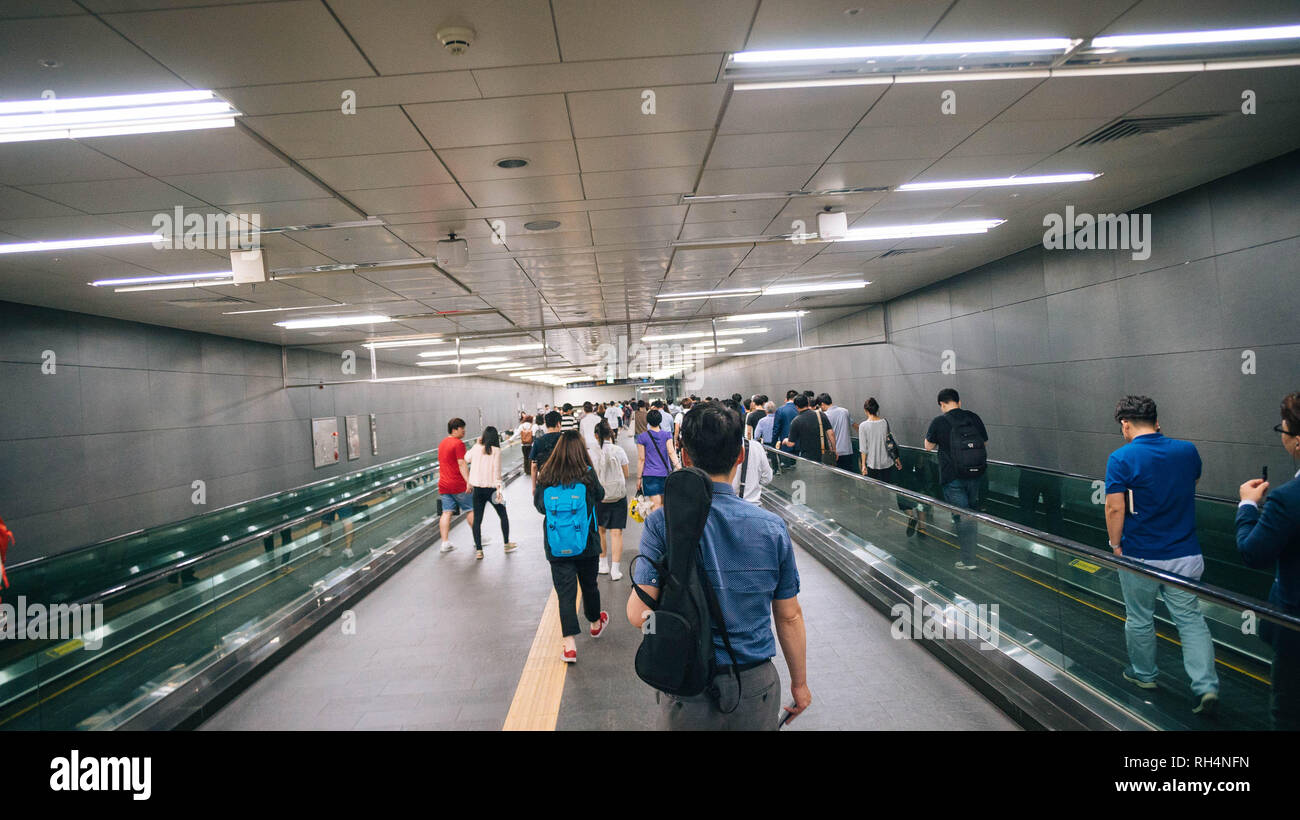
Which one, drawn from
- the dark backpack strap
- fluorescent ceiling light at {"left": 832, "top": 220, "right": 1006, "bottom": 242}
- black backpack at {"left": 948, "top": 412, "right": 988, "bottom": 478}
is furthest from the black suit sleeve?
fluorescent ceiling light at {"left": 832, "top": 220, "right": 1006, "bottom": 242}

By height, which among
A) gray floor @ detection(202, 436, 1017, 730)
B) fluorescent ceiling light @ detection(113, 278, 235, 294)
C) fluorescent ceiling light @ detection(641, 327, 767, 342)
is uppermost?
fluorescent ceiling light @ detection(641, 327, 767, 342)

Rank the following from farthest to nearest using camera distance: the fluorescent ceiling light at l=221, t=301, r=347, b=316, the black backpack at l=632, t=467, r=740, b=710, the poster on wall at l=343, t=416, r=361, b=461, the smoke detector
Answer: the poster on wall at l=343, t=416, r=361, b=461 < the fluorescent ceiling light at l=221, t=301, r=347, b=316 < the smoke detector < the black backpack at l=632, t=467, r=740, b=710

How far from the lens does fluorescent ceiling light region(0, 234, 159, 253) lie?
5312 mm

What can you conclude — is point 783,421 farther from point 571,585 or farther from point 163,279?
point 163,279

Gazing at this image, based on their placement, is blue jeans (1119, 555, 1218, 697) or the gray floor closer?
blue jeans (1119, 555, 1218, 697)

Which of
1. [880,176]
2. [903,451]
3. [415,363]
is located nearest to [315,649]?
[880,176]

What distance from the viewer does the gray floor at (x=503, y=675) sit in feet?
11.4

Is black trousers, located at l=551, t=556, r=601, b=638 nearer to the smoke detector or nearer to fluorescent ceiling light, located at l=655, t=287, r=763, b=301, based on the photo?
the smoke detector

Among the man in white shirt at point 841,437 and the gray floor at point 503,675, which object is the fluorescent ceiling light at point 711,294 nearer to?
the man in white shirt at point 841,437

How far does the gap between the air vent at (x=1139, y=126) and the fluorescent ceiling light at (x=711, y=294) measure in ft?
20.2

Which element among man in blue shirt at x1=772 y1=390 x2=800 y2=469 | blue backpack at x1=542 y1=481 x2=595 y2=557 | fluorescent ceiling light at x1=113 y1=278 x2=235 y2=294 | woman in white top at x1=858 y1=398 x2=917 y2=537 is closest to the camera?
blue backpack at x1=542 y1=481 x2=595 y2=557

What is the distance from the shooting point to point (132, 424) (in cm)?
916

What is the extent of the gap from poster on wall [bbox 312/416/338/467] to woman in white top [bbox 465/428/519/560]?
8862 mm
